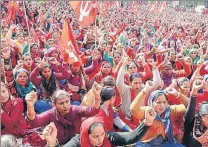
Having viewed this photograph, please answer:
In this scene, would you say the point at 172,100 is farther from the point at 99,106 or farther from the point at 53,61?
the point at 53,61

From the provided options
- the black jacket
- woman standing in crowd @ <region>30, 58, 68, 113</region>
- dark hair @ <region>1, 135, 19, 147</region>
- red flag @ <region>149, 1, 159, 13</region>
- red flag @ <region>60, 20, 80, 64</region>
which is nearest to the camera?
dark hair @ <region>1, 135, 19, 147</region>

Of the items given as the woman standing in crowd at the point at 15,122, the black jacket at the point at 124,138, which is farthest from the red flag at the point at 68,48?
the black jacket at the point at 124,138

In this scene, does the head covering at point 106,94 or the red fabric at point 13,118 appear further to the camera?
the head covering at point 106,94

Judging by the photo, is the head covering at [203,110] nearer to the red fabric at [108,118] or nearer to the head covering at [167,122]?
the head covering at [167,122]

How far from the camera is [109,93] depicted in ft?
14.7

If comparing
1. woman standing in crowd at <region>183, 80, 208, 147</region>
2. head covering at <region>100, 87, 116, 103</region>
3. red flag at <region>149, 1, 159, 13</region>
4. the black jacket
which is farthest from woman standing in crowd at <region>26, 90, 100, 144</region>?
red flag at <region>149, 1, 159, 13</region>

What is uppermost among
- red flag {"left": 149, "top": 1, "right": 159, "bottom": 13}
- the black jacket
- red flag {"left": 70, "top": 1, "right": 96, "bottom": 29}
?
red flag {"left": 70, "top": 1, "right": 96, "bottom": 29}

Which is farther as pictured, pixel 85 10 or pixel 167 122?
pixel 85 10

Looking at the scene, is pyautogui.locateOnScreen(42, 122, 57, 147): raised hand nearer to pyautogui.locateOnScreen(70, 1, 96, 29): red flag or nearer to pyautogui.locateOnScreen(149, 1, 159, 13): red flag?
pyautogui.locateOnScreen(70, 1, 96, 29): red flag

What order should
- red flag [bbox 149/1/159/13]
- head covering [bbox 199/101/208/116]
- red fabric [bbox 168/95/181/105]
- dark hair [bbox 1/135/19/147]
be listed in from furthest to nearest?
red flag [bbox 149/1/159/13] < red fabric [bbox 168/95/181/105] < head covering [bbox 199/101/208/116] < dark hair [bbox 1/135/19/147]

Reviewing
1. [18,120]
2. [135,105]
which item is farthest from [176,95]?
[18,120]

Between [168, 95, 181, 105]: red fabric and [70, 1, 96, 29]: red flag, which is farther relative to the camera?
[70, 1, 96, 29]: red flag

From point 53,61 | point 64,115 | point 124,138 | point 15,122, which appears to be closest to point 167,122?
point 124,138

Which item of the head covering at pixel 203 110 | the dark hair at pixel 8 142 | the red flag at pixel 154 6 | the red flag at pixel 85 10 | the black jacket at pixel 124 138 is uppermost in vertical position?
the red flag at pixel 85 10
